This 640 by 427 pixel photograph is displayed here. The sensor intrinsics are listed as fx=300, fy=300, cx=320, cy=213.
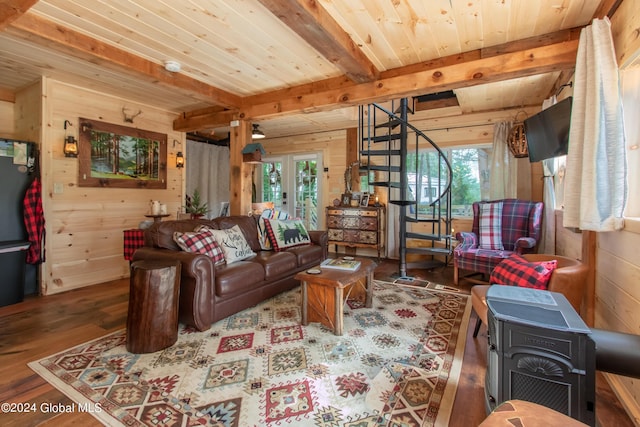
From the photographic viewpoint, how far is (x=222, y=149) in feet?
21.4

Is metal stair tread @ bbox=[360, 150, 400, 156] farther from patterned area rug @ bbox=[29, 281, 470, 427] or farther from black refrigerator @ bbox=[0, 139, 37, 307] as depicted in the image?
black refrigerator @ bbox=[0, 139, 37, 307]

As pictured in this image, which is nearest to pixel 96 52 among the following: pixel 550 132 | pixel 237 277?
pixel 237 277

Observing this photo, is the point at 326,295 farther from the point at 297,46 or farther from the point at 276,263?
the point at 297,46

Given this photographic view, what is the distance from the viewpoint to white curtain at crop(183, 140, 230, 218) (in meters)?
5.96

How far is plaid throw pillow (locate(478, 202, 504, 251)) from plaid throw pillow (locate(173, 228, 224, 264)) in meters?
3.23

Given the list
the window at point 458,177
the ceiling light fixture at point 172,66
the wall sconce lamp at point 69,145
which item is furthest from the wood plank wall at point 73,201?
the window at point 458,177

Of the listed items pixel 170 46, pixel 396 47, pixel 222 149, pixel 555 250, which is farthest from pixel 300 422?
pixel 222 149

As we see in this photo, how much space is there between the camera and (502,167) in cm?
423

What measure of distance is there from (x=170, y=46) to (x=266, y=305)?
2.53 m

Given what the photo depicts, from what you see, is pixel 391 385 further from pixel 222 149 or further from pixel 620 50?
pixel 222 149

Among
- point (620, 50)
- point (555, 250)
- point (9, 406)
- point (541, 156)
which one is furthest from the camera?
point (555, 250)

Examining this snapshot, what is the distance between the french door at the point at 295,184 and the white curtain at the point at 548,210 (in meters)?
3.66

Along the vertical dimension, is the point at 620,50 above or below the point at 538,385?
above

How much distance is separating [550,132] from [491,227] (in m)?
1.51
